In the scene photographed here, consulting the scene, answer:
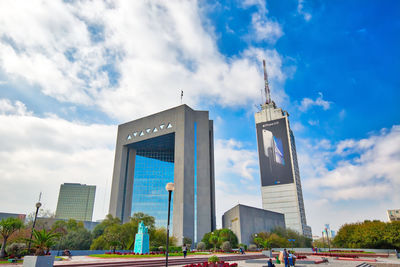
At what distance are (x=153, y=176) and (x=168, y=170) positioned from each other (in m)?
4.94

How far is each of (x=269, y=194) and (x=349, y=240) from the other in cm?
7470

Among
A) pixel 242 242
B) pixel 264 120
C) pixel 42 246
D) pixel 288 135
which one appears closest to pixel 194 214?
pixel 242 242

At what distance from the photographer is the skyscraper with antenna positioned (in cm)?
12288

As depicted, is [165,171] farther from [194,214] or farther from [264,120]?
[264,120]

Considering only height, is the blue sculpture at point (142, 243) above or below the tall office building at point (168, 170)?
below

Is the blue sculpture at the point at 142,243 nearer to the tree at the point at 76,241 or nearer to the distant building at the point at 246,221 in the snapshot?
the tree at the point at 76,241

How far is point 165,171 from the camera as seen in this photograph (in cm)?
7988

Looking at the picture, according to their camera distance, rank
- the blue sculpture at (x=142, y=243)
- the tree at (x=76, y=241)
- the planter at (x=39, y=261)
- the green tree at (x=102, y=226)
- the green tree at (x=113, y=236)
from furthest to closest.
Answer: the green tree at (x=102, y=226) < the tree at (x=76, y=241) < the green tree at (x=113, y=236) < the blue sculpture at (x=142, y=243) < the planter at (x=39, y=261)

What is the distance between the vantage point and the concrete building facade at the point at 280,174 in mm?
122875

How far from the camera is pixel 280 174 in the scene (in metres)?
128

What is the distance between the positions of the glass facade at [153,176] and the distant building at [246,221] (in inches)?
730

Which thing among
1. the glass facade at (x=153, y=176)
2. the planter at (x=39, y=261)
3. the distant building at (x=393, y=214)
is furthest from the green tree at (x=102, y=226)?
Answer: the distant building at (x=393, y=214)


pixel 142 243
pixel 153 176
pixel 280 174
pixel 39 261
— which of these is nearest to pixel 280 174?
pixel 280 174

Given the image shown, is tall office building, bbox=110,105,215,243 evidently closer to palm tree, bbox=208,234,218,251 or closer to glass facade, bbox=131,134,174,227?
glass facade, bbox=131,134,174,227
